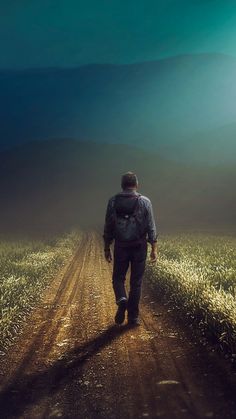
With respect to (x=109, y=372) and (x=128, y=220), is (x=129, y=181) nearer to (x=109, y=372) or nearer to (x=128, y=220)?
(x=128, y=220)

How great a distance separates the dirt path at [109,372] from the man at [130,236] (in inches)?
19.7

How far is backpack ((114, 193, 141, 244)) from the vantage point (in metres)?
8.85

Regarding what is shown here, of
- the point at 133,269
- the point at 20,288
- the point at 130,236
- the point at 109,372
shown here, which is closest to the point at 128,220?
the point at 130,236

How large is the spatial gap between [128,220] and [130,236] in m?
0.31

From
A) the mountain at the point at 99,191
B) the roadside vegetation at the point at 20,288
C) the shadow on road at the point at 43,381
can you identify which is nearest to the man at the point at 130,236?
the shadow on road at the point at 43,381

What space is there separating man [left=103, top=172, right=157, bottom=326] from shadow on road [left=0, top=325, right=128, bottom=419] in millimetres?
1142

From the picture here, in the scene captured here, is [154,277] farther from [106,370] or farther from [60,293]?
[106,370]

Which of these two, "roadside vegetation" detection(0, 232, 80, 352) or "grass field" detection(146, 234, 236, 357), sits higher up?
"grass field" detection(146, 234, 236, 357)

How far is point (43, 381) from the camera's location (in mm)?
6281

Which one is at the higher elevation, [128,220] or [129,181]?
[129,181]

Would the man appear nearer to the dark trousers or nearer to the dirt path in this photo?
the dark trousers

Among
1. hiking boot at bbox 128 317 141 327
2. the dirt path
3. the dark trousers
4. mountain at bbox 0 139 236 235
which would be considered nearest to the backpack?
the dark trousers

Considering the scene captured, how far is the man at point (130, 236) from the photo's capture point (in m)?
8.87

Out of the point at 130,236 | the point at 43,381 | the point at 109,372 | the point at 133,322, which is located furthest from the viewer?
the point at 133,322
